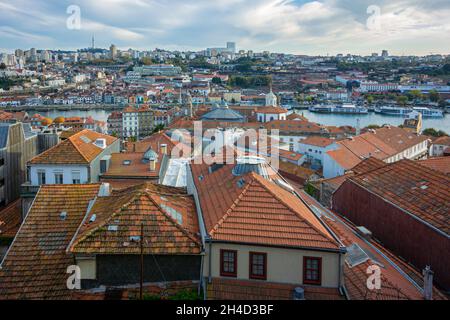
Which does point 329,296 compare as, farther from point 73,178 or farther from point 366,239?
point 73,178

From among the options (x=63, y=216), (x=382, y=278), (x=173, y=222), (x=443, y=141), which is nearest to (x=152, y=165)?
(x=63, y=216)

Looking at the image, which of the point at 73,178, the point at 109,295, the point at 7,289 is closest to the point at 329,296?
the point at 109,295

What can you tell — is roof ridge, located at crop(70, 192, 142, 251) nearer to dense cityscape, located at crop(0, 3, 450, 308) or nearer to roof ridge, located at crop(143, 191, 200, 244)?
dense cityscape, located at crop(0, 3, 450, 308)

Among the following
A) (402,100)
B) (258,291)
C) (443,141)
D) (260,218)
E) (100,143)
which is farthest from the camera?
(402,100)

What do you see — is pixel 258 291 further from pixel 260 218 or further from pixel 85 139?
pixel 85 139

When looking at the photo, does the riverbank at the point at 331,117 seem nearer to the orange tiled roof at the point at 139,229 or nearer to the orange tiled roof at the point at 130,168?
the orange tiled roof at the point at 130,168

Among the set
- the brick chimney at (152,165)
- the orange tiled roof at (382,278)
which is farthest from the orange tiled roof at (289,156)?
the orange tiled roof at (382,278)
